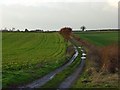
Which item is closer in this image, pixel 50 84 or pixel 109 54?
pixel 50 84

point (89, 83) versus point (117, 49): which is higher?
point (117, 49)

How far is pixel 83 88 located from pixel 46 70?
43.8 ft

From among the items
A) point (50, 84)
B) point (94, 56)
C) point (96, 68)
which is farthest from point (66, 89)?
point (94, 56)

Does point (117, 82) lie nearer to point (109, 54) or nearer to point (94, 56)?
point (109, 54)

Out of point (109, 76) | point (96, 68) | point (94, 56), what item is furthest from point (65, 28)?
point (109, 76)

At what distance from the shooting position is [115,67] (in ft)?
107

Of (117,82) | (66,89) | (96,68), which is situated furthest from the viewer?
(96,68)

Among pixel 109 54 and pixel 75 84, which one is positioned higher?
pixel 109 54

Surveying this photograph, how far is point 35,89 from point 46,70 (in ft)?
43.5

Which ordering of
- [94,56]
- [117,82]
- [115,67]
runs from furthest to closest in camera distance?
[94,56]
[115,67]
[117,82]

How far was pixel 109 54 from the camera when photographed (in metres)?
33.0

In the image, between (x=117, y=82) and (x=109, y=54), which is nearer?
(x=117, y=82)

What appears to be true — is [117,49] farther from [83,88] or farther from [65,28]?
[65,28]

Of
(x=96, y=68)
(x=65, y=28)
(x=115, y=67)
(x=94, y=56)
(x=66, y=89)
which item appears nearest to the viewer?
(x=66, y=89)
